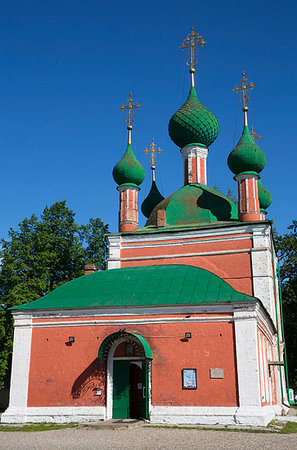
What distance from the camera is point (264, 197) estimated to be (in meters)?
23.1

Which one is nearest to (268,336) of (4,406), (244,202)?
(244,202)

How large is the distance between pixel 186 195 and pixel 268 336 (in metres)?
6.33

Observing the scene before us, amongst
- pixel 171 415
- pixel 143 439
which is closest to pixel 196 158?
pixel 171 415

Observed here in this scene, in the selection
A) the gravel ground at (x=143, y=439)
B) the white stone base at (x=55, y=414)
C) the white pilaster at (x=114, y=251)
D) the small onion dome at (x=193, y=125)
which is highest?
the small onion dome at (x=193, y=125)

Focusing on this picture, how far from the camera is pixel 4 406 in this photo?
22531mm

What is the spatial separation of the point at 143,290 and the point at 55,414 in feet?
12.4

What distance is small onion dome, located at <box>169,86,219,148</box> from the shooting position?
65.9 feet

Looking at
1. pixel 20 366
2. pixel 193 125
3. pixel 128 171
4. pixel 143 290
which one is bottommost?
pixel 20 366

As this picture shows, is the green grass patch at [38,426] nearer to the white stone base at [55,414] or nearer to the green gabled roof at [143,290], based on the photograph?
the white stone base at [55,414]

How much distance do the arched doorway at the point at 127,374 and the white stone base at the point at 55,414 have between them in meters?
0.35

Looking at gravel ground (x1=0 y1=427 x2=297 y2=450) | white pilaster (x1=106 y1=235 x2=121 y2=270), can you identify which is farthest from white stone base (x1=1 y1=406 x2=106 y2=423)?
white pilaster (x1=106 y1=235 x2=121 y2=270)

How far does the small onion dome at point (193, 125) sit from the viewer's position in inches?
791

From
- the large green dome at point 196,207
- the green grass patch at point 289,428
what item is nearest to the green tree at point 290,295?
the large green dome at point 196,207

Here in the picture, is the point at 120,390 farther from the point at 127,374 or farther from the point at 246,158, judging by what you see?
the point at 246,158
